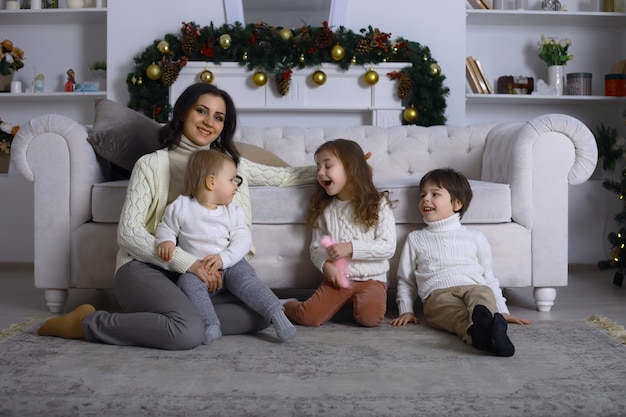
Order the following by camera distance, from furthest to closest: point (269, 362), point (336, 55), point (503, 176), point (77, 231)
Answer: point (336, 55)
point (503, 176)
point (77, 231)
point (269, 362)

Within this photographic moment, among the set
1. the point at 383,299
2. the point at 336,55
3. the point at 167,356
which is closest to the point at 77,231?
the point at 167,356

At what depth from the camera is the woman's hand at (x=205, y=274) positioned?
7.39ft

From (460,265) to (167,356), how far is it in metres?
1.06

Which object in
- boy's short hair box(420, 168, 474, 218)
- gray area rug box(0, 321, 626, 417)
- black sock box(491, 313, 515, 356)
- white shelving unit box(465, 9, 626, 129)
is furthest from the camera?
white shelving unit box(465, 9, 626, 129)

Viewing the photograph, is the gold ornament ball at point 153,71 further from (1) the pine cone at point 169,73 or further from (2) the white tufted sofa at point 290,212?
(2) the white tufted sofa at point 290,212

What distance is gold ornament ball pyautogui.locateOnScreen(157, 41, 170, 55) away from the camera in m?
4.75

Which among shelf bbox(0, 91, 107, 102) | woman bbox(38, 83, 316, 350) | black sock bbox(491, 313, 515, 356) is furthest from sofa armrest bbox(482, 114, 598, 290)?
shelf bbox(0, 91, 107, 102)

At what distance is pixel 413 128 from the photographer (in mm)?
3732

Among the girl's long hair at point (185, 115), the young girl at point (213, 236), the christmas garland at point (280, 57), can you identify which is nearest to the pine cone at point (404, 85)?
the christmas garland at point (280, 57)

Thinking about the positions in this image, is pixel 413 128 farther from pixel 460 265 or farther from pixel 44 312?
pixel 44 312

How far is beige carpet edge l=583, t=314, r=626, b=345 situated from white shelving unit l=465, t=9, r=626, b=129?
2637 mm

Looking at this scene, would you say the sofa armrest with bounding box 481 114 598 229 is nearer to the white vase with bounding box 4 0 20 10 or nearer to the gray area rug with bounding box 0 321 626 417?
the gray area rug with bounding box 0 321 626 417

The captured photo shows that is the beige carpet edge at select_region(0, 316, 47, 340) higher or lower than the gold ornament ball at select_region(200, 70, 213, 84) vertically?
lower

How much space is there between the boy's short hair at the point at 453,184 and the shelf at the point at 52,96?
288 centimetres
